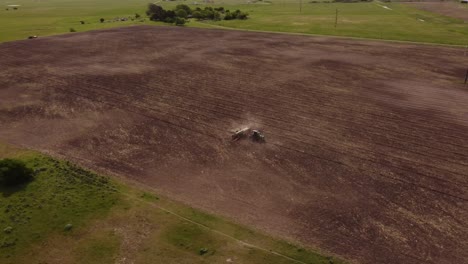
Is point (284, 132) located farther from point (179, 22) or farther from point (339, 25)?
point (179, 22)

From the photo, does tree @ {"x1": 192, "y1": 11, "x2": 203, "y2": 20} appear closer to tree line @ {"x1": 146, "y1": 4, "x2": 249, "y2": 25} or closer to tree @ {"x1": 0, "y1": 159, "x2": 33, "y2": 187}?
tree line @ {"x1": 146, "y1": 4, "x2": 249, "y2": 25}

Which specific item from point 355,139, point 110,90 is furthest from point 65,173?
point 355,139

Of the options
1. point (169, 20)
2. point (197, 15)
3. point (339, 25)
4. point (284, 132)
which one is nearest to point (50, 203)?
point (284, 132)

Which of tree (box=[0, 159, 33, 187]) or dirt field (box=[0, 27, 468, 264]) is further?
tree (box=[0, 159, 33, 187])

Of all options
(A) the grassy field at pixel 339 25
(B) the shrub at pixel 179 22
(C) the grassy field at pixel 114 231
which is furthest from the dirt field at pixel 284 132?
(B) the shrub at pixel 179 22

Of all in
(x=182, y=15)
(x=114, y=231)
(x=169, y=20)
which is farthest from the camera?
(x=182, y=15)

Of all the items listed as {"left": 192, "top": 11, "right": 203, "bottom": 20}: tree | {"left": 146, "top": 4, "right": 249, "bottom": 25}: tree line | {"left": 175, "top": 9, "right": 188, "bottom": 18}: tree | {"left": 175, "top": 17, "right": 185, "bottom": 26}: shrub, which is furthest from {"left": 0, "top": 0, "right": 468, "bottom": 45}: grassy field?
{"left": 175, "top": 9, "right": 188, "bottom": 18}: tree
